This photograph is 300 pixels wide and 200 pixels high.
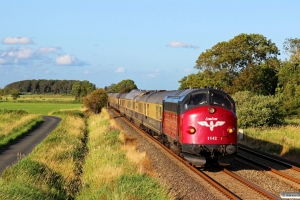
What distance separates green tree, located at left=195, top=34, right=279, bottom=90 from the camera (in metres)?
73.1

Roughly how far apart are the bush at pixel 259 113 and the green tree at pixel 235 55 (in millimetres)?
33630

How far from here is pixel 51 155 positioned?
19.1m

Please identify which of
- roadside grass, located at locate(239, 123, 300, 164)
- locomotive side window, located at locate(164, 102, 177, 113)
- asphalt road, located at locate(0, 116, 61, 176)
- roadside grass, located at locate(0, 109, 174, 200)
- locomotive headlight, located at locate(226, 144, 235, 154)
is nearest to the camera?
roadside grass, located at locate(0, 109, 174, 200)

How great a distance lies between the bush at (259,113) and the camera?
118 ft

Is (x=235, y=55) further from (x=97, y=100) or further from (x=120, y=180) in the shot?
(x=120, y=180)

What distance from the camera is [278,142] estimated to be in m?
27.2

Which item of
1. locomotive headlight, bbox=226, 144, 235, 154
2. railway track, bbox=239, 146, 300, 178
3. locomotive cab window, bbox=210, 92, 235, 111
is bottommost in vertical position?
railway track, bbox=239, 146, 300, 178

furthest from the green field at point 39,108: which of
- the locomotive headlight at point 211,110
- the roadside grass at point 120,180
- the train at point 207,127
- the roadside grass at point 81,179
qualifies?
the locomotive headlight at point 211,110

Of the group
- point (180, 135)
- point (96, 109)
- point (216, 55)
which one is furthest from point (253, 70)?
point (180, 135)

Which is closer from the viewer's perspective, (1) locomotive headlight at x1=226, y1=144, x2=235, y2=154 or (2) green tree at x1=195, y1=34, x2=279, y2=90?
(1) locomotive headlight at x1=226, y1=144, x2=235, y2=154

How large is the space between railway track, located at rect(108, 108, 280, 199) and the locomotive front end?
53 centimetres

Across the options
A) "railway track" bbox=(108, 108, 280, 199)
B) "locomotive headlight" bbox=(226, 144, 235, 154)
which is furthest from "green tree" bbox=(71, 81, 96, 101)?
"locomotive headlight" bbox=(226, 144, 235, 154)

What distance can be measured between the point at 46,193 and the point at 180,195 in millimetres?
3662

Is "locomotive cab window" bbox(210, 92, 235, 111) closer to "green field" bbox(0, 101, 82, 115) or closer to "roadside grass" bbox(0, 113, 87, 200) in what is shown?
"roadside grass" bbox(0, 113, 87, 200)
